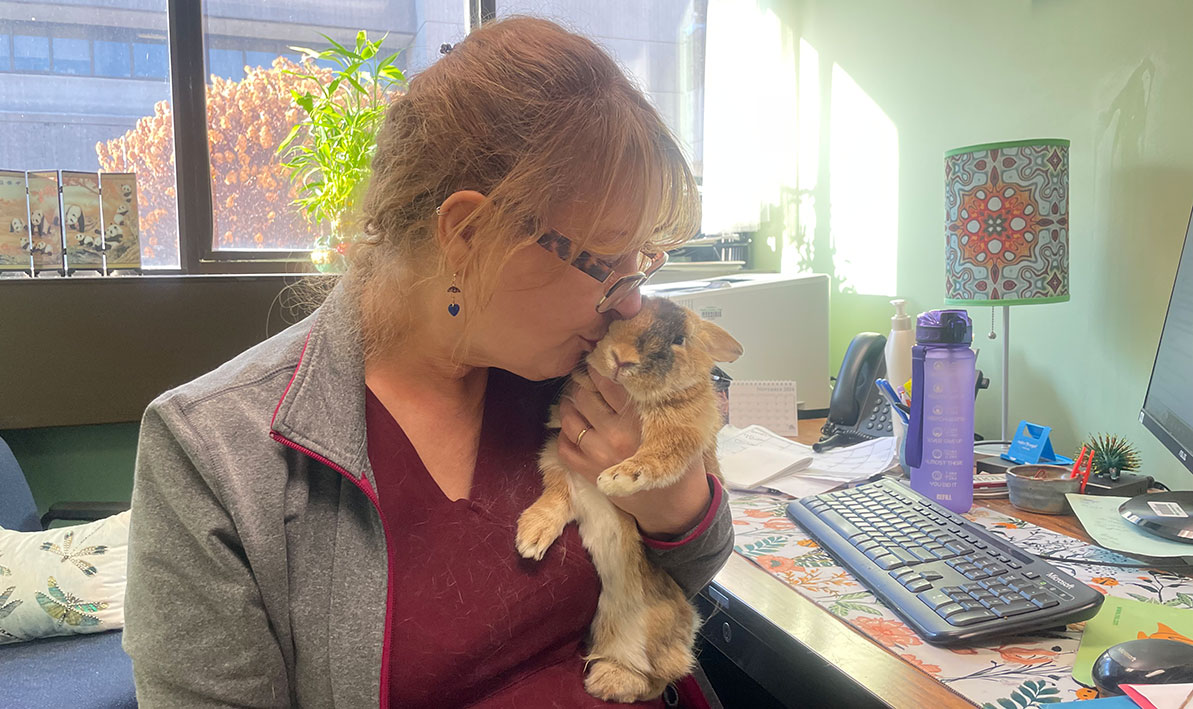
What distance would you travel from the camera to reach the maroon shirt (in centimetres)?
93

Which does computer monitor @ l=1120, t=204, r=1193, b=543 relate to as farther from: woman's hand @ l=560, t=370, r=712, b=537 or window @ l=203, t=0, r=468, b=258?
window @ l=203, t=0, r=468, b=258

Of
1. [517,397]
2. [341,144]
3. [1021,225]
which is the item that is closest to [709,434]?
[517,397]

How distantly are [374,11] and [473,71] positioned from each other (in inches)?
104

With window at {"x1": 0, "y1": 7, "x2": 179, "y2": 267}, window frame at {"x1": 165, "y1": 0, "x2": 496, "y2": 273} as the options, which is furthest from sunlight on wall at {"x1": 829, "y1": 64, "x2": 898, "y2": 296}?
window at {"x1": 0, "y1": 7, "x2": 179, "y2": 267}

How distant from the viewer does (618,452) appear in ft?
3.69

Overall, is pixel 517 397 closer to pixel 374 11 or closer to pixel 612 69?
pixel 612 69

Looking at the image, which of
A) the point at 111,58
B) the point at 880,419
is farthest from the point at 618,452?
the point at 111,58

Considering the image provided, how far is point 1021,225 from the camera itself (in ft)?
5.42

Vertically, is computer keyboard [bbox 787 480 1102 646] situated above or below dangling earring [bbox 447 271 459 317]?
below

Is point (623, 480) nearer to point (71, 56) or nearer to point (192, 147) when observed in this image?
point (192, 147)

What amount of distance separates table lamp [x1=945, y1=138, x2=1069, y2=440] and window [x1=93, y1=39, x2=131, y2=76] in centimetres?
293

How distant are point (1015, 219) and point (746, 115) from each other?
5.55ft

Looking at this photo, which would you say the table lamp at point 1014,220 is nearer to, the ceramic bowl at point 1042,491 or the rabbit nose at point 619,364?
the ceramic bowl at point 1042,491

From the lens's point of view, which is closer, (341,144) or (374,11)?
(341,144)
